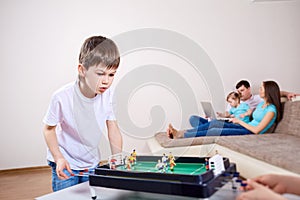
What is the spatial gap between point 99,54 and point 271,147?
1148 mm

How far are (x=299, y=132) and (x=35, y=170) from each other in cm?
221

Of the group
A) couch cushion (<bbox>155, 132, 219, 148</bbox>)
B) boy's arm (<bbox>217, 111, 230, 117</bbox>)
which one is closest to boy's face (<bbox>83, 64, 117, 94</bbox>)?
couch cushion (<bbox>155, 132, 219, 148</bbox>)

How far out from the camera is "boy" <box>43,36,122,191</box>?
115 centimetres

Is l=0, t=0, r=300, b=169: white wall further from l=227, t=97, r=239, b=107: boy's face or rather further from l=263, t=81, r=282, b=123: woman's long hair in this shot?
l=263, t=81, r=282, b=123: woman's long hair

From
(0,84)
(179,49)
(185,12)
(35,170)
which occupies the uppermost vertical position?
(185,12)

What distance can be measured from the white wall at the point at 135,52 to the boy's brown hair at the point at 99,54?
5.83 ft

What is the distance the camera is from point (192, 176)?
758 mm

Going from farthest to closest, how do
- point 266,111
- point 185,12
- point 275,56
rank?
point 275,56 → point 185,12 → point 266,111

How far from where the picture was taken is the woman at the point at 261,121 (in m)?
2.20

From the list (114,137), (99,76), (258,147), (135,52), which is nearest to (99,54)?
(99,76)

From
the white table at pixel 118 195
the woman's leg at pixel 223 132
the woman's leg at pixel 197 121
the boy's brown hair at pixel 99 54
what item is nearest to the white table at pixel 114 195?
the white table at pixel 118 195

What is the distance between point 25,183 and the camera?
2.33 meters

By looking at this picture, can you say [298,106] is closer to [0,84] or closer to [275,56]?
[275,56]

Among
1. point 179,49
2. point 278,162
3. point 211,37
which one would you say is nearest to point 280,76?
point 211,37
